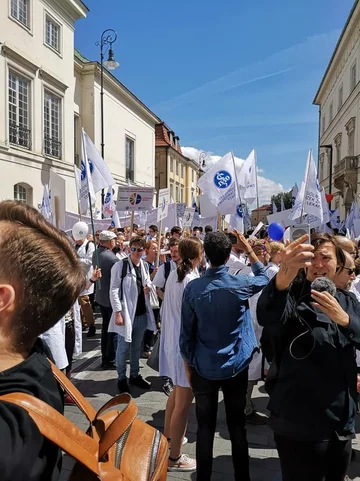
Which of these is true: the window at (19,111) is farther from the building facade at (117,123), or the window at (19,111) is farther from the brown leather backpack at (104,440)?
the brown leather backpack at (104,440)

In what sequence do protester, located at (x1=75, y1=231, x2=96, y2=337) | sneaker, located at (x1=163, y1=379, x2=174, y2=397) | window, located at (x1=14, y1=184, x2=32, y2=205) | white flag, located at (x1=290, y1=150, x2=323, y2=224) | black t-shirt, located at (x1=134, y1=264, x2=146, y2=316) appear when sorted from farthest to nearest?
1. window, located at (x1=14, y1=184, x2=32, y2=205)
2. white flag, located at (x1=290, y1=150, x2=323, y2=224)
3. protester, located at (x1=75, y1=231, x2=96, y2=337)
4. black t-shirt, located at (x1=134, y1=264, x2=146, y2=316)
5. sneaker, located at (x1=163, y1=379, x2=174, y2=397)

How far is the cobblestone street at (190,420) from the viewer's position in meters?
3.16

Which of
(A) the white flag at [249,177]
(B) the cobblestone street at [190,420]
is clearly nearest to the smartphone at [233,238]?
(B) the cobblestone street at [190,420]

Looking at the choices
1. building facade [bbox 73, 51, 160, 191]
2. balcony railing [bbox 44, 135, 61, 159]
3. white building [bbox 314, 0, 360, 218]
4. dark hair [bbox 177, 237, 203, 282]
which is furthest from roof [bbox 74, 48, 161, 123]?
→ dark hair [bbox 177, 237, 203, 282]

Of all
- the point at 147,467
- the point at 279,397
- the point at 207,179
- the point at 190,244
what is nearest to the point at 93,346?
the point at 207,179

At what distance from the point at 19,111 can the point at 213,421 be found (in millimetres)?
17561

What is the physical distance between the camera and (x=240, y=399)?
282 centimetres

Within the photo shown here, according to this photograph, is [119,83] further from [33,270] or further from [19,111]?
[33,270]

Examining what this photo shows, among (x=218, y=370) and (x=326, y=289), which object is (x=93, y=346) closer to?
(x=218, y=370)

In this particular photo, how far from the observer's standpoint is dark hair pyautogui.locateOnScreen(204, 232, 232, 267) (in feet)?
9.32

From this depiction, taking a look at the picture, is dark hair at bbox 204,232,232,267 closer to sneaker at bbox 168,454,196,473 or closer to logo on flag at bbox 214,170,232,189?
sneaker at bbox 168,454,196,473

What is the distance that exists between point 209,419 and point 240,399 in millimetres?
268

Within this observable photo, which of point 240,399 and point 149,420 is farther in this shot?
point 149,420

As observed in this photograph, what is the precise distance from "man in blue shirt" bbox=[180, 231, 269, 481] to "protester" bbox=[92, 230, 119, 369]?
9.94 ft
